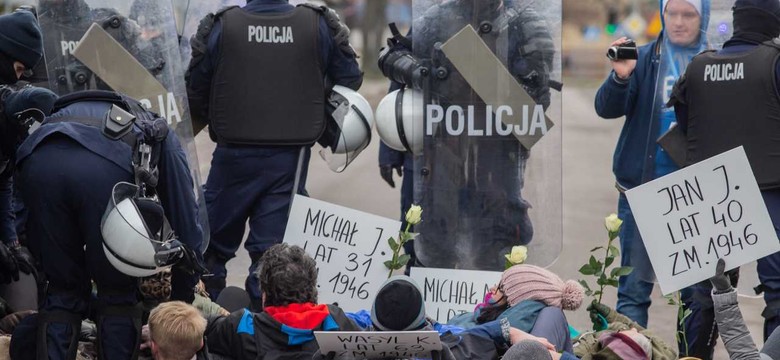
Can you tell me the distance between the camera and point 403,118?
718cm

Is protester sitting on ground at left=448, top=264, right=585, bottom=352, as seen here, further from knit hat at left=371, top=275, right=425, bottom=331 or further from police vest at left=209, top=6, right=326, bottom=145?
police vest at left=209, top=6, right=326, bottom=145

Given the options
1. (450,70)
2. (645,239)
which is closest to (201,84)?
(450,70)

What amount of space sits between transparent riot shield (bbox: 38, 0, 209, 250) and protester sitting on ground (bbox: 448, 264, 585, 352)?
1.88 m

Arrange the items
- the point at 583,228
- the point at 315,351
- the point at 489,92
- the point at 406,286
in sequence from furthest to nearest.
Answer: the point at 583,228 → the point at 489,92 → the point at 315,351 → the point at 406,286

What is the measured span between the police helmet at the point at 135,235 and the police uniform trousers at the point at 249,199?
1897mm

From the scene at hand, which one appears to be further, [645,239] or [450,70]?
Result: [450,70]

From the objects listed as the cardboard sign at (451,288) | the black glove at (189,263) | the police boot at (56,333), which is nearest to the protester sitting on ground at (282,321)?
the black glove at (189,263)

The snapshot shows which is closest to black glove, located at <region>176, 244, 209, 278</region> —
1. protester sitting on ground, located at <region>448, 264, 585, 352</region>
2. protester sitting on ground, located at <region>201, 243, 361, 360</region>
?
protester sitting on ground, located at <region>201, 243, 361, 360</region>

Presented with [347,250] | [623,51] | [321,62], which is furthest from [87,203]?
[623,51]

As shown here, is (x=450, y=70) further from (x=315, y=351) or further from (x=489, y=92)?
(x=315, y=351)

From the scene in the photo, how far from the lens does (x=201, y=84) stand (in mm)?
7148

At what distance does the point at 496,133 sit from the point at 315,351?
223 centimetres

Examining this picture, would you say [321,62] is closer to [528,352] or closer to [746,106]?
[746,106]

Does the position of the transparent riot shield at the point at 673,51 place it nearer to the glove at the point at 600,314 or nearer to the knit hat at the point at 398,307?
the glove at the point at 600,314
